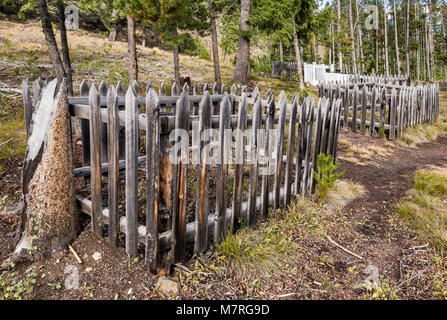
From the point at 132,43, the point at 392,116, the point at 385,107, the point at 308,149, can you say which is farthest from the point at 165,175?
the point at 385,107

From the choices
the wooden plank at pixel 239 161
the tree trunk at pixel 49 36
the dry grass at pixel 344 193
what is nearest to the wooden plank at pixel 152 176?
the wooden plank at pixel 239 161

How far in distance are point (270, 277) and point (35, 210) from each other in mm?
2240

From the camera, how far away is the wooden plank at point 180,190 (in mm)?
2451

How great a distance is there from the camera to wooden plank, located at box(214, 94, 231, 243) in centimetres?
281

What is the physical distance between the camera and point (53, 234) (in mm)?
2812

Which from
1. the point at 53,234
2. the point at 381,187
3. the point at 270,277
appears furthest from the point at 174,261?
the point at 381,187

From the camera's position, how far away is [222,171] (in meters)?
2.93

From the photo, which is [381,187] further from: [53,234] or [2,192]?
[2,192]

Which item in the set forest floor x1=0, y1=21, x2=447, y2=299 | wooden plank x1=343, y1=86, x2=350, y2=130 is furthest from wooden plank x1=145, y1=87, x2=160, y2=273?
wooden plank x1=343, y1=86, x2=350, y2=130

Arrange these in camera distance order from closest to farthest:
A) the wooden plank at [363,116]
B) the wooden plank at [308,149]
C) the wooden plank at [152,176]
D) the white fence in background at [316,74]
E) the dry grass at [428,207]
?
the wooden plank at [152,176]
the dry grass at [428,207]
the wooden plank at [308,149]
the wooden plank at [363,116]
the white fence in background at [316,74]

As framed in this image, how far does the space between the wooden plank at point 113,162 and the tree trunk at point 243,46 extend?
10.3m

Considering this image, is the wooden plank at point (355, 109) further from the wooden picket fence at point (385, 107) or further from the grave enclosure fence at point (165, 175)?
the grave enclosure fence at point (165, 175)

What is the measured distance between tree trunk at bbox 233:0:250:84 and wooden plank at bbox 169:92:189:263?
34.0ft

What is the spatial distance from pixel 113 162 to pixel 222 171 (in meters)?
1.00
